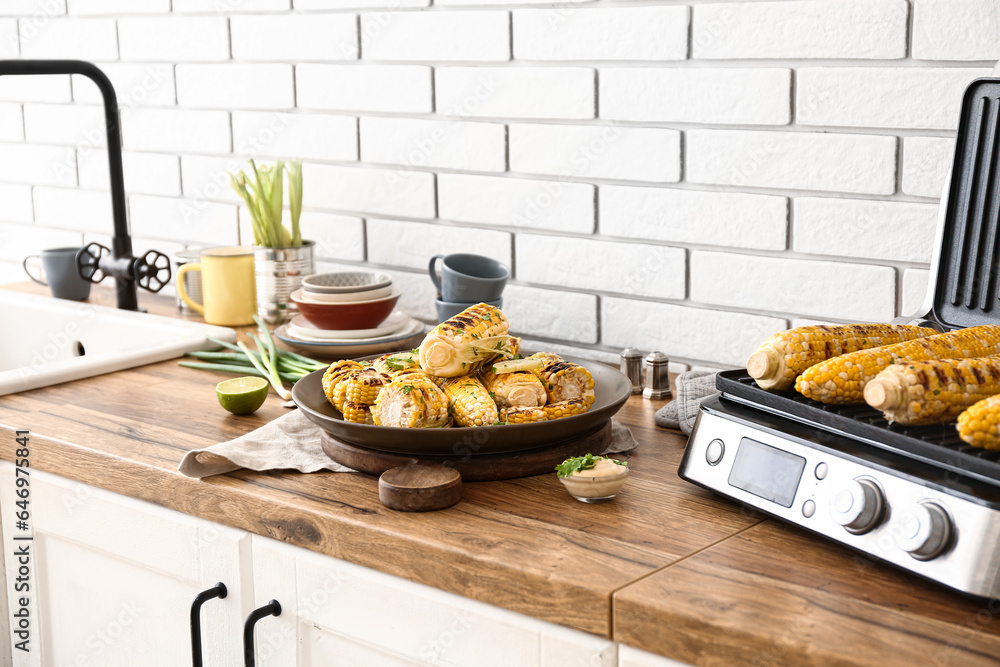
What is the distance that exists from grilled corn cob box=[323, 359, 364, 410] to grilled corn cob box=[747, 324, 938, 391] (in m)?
0.49

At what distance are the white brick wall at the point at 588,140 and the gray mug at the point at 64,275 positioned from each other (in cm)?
26

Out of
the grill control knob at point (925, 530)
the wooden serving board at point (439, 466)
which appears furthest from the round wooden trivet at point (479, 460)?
the grill control knob at point (925, 530)

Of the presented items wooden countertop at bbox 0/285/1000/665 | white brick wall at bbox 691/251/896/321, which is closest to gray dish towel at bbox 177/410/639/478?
wooden countertop at bbox 0/285/1000/665

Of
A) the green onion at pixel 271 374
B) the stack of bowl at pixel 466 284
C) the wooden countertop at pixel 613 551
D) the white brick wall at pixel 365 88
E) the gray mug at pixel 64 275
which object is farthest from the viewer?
the gray mug at pixel 64 275

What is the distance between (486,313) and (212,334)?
2.49 ft

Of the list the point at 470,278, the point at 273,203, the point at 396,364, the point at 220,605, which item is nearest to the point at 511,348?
the point at 396,364

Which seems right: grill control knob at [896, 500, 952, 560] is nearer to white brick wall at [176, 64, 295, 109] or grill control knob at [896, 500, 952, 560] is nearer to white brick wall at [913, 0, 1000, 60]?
white brick wall at [913, 0, 1000, 60]

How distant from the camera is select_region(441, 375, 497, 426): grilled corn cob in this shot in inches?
46.1

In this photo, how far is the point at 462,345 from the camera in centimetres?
121

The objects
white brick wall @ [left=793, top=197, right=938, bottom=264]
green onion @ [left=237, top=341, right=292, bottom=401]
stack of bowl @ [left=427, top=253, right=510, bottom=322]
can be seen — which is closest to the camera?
white brick wall @ [left=793, top=197, right=938, bottom=264]

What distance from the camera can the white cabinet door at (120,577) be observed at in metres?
1.22

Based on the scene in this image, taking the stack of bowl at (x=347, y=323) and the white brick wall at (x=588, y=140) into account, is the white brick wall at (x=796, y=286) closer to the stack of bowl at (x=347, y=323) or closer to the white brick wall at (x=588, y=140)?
the white brick wall at (x=588, y=140)

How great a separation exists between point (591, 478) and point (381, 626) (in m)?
0.27

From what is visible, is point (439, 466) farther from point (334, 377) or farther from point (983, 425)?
point (983, 425)
